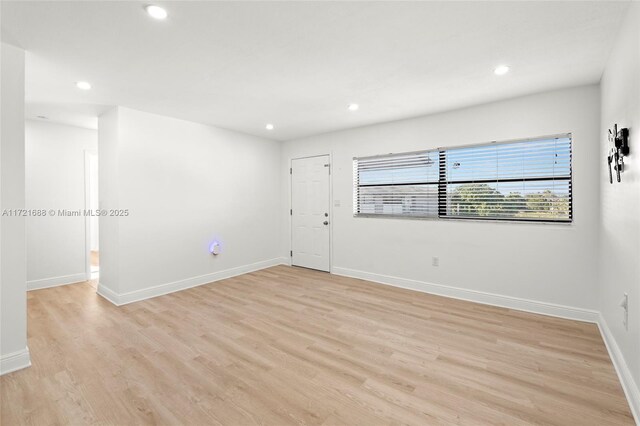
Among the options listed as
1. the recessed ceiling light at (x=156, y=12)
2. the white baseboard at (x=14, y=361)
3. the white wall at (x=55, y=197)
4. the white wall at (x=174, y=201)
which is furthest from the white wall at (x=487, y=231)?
the white wall at (x=55, y=197)

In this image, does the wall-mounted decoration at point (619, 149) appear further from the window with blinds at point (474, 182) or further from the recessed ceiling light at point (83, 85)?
the recessed ceiling light at point (83, 85)

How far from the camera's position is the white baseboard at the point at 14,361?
221 centimetres

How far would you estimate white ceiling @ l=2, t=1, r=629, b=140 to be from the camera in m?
1.89

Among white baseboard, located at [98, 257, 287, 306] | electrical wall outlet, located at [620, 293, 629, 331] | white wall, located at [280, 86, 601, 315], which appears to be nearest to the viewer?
electrical wall outlet, located at [620, 293, 629, 331]

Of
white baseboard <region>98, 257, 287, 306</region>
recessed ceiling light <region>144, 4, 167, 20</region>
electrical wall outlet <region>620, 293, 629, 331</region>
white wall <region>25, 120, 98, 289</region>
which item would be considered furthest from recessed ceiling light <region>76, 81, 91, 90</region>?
electrical wall outlet <region>620, 293, 629, 331</region>

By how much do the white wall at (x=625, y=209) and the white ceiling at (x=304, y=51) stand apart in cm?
23

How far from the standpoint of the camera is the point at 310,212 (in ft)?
18.2

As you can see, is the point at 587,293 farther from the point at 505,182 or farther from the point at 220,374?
the point at 220,374

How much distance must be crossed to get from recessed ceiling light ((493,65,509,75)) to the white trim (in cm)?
247

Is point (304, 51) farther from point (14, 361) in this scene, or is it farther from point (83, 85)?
point (14, 361)

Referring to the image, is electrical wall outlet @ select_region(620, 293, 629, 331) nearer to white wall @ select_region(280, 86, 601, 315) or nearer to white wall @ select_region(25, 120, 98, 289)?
white wall @ select_region(280, 86, 601, 315)

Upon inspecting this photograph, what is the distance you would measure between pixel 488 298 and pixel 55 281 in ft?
20.7

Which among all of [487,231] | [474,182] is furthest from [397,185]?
[487,231]

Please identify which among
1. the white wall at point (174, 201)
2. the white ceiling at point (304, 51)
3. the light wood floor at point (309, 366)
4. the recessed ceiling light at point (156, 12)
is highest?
the white ceiling at point (304, 51)
